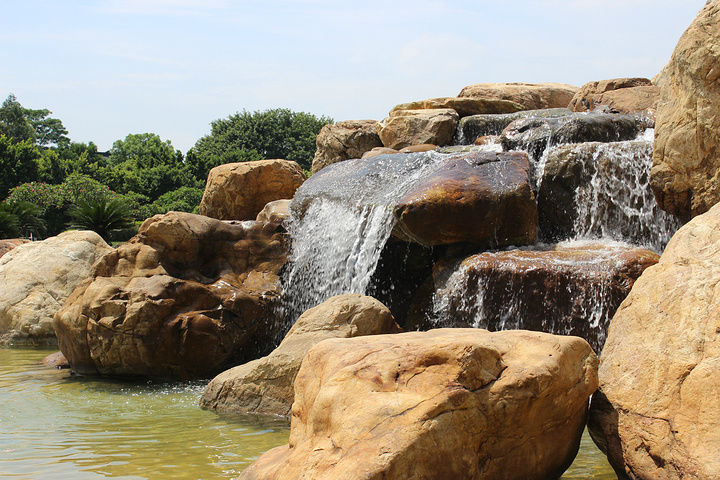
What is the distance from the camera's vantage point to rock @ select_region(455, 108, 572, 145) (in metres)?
13.1

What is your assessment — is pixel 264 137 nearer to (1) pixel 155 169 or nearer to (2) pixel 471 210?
(1) pixel 155 169

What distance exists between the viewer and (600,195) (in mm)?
8594

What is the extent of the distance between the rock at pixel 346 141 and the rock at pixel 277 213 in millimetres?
4426

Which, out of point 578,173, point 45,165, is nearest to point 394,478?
point 578,173

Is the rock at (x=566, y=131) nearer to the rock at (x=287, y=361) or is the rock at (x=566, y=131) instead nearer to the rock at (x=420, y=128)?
the rock at (x=420, y=128)

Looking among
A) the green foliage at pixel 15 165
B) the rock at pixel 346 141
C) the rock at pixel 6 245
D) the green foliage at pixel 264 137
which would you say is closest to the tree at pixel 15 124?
the green foliage at pixel 15 165

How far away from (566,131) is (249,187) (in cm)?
657

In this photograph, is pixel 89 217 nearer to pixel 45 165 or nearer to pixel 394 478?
pixel 394 478

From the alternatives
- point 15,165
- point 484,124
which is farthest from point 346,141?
point 15,165

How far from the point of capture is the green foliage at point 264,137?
124 feet

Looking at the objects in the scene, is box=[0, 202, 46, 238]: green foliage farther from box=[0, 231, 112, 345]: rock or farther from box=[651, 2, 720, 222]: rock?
box=[651, 2, 720, 222]: rock

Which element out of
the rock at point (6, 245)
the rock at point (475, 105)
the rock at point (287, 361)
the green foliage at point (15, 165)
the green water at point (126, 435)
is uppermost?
the green foliage at point (15, 165)

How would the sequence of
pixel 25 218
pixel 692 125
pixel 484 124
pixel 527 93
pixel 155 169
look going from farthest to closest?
pixel 155 169, pixel 25 218, pixel 527 93, pixel 484 124, pixel 692 125

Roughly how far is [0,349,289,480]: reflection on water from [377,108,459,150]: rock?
751cm
